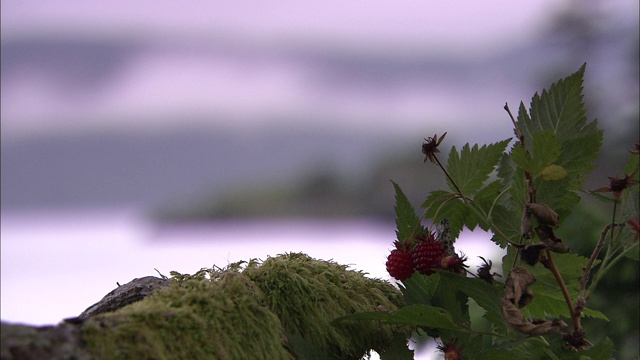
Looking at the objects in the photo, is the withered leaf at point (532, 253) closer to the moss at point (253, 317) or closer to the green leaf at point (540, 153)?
the green leaf at point (540, 153)

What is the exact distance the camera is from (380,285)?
3.05 ft

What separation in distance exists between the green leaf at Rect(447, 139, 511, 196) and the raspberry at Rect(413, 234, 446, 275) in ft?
0.26

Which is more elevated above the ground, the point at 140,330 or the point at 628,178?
the point at 628,178

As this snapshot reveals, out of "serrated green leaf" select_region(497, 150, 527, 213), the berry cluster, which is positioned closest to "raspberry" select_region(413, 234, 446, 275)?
the berry cluster

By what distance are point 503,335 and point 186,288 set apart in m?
0.36

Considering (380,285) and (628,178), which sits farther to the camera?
(380,285)

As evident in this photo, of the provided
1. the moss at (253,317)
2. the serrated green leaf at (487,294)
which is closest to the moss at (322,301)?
the moss at (253,317)

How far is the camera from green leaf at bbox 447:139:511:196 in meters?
0.82

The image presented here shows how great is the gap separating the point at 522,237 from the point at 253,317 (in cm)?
31

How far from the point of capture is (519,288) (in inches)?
28.4

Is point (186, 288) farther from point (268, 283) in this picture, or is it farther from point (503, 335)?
point (503, 335)

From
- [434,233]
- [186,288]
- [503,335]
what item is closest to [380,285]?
[434,233]

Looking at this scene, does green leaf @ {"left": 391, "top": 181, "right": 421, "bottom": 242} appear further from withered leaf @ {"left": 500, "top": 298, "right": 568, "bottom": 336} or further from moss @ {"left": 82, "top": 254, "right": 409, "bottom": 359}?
withered leaf @ {"left": 500, "top": 298, "right": 568, "bottom": 336}

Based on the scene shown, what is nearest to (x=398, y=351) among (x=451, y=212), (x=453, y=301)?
(x=453, y=301)
